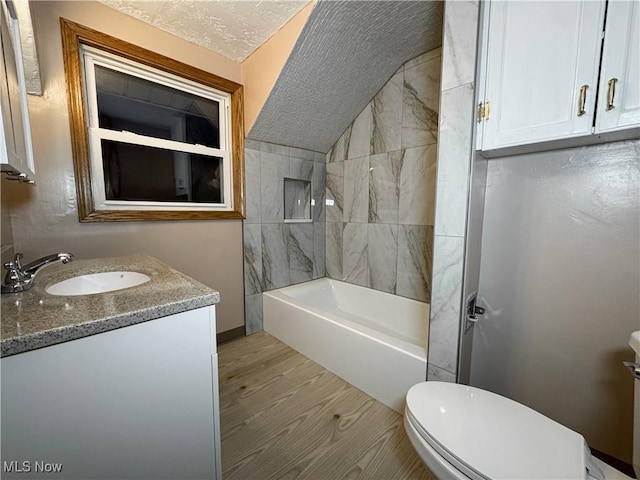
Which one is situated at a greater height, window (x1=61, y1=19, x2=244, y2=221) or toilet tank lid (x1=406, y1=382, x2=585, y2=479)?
window (x1=61, y1=19, x2=244, y2=221)

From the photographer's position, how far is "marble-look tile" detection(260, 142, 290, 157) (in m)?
2.33

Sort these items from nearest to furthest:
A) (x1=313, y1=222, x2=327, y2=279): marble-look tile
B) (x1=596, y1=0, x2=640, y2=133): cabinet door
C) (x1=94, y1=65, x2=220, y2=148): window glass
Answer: (x1=596, y1=0, x2=640, y2=133): cabinet door
(x1=94, y1=65, x2=220, y2=148): window glass
(x1=313, y1=222, x2=327, y2=279): marble-look tile

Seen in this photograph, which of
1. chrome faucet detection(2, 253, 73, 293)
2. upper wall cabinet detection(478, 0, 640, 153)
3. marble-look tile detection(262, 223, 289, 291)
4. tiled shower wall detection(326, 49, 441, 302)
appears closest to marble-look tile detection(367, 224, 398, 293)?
tiled shower wall detection(326, 49, 441, 302)

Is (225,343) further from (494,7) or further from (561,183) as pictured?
(494,7)

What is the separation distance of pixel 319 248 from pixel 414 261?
43.1 inches

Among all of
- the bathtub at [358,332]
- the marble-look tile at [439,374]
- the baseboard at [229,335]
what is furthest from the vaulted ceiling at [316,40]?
the marble-look tile at [439,374]

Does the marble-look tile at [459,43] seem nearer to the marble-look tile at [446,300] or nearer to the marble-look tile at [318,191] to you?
the marble-look tile at [446,300]

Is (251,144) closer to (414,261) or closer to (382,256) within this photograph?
(382,256)

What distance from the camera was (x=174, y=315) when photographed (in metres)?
0.75

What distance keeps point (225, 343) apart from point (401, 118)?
8.26ft

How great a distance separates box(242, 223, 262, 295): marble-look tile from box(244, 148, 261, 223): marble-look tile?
9 centimetres

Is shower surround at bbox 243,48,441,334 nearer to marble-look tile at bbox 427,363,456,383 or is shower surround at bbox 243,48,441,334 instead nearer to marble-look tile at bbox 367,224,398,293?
marble-look tile at bbox 367,224,398,293

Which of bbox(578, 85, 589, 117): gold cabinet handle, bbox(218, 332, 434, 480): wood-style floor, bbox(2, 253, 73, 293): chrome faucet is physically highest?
bbox(578, 85, 589, 117): gold cabinet handle

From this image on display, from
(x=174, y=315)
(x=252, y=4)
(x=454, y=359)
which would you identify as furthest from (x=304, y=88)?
(x=454, y=359)
